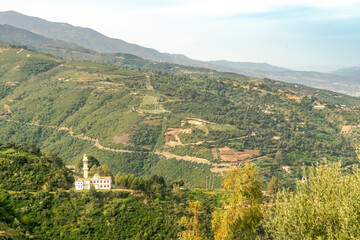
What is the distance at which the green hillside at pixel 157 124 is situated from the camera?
3858 inches

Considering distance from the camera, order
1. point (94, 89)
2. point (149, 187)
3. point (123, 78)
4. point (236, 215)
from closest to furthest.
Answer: point (236, 215) → point (149, 187) → point (94, 89) → point (123, 78)

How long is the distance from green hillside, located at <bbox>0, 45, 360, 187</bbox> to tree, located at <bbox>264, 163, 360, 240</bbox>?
60426mm

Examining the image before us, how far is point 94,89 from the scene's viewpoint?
141 meters

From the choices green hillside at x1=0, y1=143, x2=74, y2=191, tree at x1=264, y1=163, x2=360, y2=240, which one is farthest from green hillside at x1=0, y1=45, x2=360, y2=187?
tree at x1=264, y1=163, x2=360, y2=240

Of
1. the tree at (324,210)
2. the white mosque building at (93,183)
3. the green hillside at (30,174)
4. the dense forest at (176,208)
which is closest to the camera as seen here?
the tree at (324,210)

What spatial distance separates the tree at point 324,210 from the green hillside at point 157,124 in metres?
60.4

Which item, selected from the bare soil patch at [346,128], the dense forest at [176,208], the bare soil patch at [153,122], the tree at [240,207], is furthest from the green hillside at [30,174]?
the bare soil patch at [346,128]

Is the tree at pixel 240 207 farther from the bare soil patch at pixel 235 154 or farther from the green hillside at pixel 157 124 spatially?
the bare soil patch at pixel 235 154

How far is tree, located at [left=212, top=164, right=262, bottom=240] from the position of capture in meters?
24.9

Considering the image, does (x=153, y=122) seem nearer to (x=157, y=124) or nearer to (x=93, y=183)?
(x=157, y=124)

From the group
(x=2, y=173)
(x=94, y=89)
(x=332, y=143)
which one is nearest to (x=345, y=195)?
(x=2, y=173)

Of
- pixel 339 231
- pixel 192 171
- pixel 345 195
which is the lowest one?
pixel 192 171

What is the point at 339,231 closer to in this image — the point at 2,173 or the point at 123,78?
the point at 2,173

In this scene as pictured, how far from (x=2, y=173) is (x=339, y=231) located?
40.5 metres
